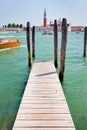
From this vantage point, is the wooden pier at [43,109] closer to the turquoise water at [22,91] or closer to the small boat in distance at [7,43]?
the turquoise water at [22,91]

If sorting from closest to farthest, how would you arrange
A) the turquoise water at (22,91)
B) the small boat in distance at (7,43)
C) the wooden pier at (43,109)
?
1. the wooden pier at (43,109)
2. the turquoise water at (22,91)
3. the small boat in distance at (7,43)

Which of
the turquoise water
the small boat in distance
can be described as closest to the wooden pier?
the turquoise water

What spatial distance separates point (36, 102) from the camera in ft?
27.3

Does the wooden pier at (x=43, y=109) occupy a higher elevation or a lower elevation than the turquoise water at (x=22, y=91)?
higher

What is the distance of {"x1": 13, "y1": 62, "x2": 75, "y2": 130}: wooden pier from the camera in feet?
21.9

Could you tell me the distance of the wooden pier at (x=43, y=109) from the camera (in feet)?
21.9

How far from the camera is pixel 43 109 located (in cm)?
774

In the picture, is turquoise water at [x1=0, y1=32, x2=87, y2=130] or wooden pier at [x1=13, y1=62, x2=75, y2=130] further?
turquoise water at [x1=0, y1=32, x2=87, y2=130]

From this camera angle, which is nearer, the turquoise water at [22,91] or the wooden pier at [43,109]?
the wooden pier at [43,109]

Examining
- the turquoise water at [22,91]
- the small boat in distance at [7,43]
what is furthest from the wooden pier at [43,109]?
the small boat in distance at [7,43]

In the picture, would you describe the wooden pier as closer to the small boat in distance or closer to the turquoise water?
the turquoise water

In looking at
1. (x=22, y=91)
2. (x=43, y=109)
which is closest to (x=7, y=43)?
(x=22, y=91)

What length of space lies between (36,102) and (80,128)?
4.90ft

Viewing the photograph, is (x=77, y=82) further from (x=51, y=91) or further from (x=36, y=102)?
(x=36, y=102)
